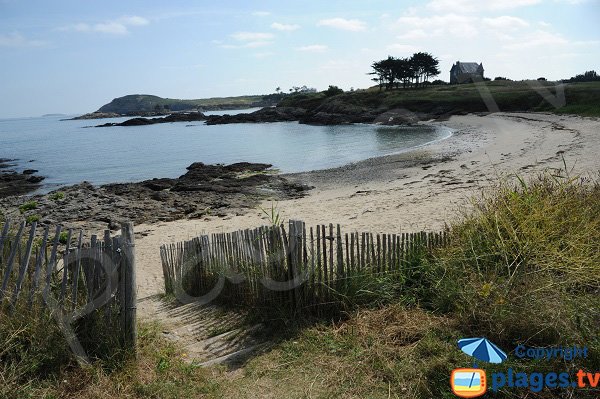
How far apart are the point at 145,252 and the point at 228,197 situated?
7.79 metres

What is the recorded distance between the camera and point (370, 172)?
85.7ft

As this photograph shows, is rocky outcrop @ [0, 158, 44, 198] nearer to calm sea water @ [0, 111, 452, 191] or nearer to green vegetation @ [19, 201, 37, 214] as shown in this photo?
calm sea water @ [0, 111, 452, 191]

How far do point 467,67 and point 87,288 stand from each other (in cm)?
10568

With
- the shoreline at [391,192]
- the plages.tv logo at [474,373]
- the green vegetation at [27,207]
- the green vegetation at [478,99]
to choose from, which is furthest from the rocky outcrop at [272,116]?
the plages.tv logo at [474,373]

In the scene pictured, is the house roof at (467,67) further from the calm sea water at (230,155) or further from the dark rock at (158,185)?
the dark rock at (158,185)

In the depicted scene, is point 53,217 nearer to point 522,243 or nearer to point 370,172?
point 370,172

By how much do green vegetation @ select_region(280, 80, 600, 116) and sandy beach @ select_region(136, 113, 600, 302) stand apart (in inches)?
482

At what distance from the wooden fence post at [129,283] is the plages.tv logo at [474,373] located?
314cm

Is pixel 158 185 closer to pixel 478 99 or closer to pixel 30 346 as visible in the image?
pixel 30 346

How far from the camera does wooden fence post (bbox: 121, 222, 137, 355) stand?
470 centimetres

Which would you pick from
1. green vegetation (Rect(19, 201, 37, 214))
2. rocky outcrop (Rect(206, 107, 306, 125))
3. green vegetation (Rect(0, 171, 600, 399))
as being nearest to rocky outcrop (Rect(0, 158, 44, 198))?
green vegetation (Rect(19, 201, 37, 214))

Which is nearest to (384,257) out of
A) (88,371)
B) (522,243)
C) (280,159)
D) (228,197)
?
(522,243)

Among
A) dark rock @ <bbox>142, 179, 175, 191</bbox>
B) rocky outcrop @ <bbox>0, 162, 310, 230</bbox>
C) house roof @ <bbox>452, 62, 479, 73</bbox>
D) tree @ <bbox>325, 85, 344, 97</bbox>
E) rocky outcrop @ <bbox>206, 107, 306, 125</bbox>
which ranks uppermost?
house roof @ <bbox>452, 62, 479, 73</bbox>

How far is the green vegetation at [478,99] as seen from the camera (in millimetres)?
46844
